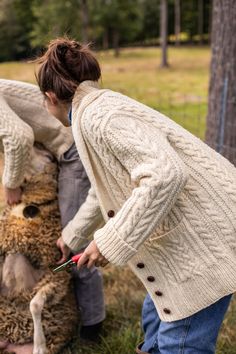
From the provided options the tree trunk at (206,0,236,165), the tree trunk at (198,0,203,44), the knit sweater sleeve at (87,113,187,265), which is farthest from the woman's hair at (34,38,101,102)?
the tree trunk at (198,0,203,44)

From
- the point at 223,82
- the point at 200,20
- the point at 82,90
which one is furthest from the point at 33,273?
the point at 200,20

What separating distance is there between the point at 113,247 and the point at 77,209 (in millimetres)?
1130

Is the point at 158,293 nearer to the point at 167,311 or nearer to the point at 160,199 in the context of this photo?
the point at 167,311

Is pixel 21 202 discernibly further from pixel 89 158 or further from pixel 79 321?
pixel 89 158

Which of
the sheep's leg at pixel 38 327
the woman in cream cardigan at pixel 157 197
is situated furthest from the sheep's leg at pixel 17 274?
the woman in cream cardigan at pixel 157 197

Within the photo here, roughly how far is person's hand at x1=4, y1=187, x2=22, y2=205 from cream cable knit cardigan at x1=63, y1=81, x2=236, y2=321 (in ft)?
3.19

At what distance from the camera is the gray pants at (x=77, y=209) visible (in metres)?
3.03

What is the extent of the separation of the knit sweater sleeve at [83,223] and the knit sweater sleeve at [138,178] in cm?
72

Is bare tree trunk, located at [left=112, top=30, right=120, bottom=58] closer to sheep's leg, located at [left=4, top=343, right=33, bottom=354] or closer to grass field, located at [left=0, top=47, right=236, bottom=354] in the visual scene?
grass field, located at [left=0, top=47, right=236, bottom=354]

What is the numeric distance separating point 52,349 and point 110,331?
0.44 metres

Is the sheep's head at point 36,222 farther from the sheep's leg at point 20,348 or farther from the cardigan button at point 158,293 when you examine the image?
the cardigan button at point 158,293

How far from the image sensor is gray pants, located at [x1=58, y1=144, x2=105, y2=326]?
3.03 m

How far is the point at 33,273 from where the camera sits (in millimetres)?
3062

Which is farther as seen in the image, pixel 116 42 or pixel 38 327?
pixel 116 42
